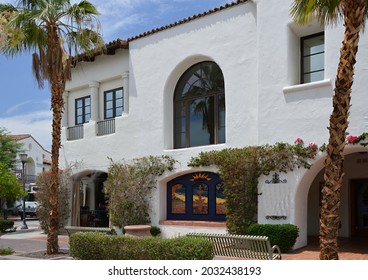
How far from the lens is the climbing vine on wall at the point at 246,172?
1557 centimetres

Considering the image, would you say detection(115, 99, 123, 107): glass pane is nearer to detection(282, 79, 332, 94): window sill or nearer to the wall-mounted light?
detection(282, 79, 332, 94): window sill

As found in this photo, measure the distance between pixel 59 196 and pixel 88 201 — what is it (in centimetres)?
318

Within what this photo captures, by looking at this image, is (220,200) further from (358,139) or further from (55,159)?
(55,159)

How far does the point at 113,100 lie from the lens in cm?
2306

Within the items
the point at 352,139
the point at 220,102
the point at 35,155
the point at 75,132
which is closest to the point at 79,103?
the point at 75,132

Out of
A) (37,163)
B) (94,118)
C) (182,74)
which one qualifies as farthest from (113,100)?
(37,163)

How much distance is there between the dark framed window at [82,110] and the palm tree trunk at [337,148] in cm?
1673

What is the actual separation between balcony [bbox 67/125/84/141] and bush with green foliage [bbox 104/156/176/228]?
15.7 ft

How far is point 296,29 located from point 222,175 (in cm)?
545

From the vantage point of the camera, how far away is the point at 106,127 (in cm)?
2308

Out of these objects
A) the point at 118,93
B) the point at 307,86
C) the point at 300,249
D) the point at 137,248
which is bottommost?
the point at 300,249

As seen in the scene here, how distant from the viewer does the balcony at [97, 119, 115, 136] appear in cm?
2281

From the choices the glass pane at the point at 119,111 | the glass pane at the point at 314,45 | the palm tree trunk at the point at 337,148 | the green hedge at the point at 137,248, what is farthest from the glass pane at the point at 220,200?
A: the palm tree trunk at the point at 337,148

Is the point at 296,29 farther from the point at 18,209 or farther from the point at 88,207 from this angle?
the point at 18,209
